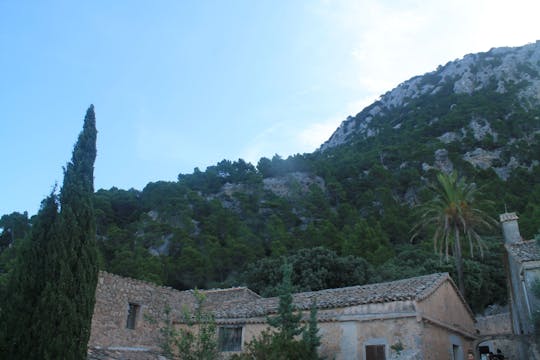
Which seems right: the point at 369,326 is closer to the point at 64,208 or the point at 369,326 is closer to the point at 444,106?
the point at 64,208

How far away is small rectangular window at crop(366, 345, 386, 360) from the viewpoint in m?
13.7

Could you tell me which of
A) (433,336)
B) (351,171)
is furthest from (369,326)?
(351,171)

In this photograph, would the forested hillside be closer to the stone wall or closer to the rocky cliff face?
the rocky cliff face

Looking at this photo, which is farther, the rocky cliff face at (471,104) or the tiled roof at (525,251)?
the rocky cliff face at (471,104)

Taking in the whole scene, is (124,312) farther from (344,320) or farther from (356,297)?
(356,297)

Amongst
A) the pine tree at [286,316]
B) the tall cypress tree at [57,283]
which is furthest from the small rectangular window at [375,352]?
the tall cypress tree at [57,283]

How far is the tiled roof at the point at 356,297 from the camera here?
14305 mm

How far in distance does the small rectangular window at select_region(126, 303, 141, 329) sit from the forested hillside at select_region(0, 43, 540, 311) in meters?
17.2

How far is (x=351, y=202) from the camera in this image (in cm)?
6338

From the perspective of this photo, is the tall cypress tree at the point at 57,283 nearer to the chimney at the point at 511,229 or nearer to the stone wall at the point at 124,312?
the stone wall at the point at 124,312

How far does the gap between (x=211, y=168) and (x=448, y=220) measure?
2209 inches

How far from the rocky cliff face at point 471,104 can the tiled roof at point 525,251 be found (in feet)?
147

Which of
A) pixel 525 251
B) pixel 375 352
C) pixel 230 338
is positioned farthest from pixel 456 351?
pixel 230 338

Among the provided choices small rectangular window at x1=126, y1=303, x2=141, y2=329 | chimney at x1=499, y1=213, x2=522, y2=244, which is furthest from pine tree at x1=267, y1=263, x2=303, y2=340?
chimney at x1=499, y1=213, x2=522, y2=244
